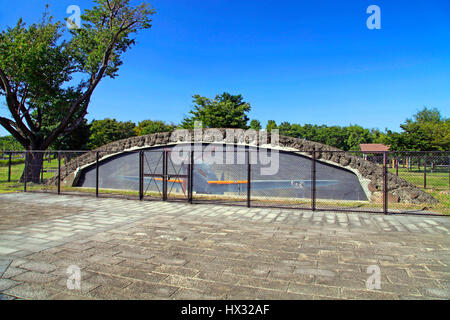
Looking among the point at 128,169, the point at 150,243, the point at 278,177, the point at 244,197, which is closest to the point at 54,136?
the point at 128,169

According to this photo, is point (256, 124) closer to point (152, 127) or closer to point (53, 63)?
point (152, 127)

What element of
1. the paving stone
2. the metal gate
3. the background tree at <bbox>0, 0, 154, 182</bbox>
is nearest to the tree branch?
the background tree at <bbox>0, 0, 154, 182</bbox>

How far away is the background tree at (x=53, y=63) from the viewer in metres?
15.3

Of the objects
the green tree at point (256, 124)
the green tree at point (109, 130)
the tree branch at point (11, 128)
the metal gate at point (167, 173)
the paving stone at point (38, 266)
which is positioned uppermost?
the green tree at point (256, 124)

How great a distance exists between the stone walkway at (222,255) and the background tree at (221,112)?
2778cm

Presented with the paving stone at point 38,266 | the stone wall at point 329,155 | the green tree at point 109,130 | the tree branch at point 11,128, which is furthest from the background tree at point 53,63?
the green tree at point 109,130

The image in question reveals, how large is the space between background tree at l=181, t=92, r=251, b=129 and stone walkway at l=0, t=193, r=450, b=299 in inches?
1094

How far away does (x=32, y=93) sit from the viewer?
58.0ft

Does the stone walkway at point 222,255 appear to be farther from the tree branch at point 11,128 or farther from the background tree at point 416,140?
the background tree at point 416,140

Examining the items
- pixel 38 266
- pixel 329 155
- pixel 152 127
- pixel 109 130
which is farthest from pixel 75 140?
pixel 38 266

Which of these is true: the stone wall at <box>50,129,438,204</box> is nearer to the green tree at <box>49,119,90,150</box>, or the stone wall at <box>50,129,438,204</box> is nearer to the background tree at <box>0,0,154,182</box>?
the background tree at <box>0,0,154,182</box>

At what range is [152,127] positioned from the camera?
51.8m

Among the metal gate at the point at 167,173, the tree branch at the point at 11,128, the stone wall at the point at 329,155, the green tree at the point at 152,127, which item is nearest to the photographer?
the stone wall at the point at 329,155

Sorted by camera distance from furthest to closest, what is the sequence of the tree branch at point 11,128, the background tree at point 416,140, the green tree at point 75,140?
the background tree at point 416,140
the green tree at point 75,140
the tree branch at point 11,128
